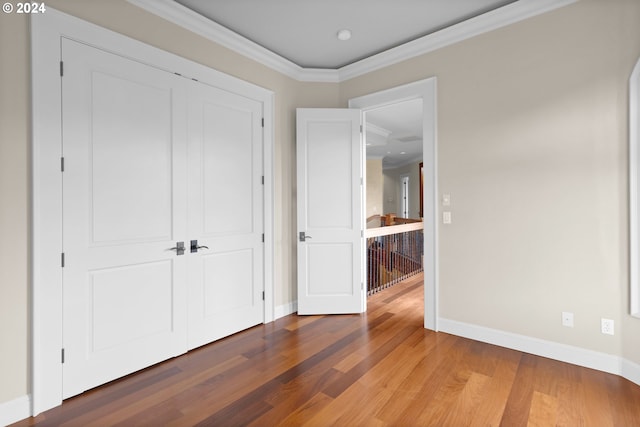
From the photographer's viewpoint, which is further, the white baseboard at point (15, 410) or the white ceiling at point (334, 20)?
the white ceiling at point (334, 20)

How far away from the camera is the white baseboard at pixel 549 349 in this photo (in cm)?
230

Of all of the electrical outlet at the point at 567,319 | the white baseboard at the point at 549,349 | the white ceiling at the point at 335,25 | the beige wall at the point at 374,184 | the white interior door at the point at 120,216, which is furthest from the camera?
the beige wall at the point at 374,184

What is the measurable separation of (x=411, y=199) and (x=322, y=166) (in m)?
9.68

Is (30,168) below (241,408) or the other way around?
the other way around

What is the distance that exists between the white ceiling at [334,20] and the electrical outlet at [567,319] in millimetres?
2576

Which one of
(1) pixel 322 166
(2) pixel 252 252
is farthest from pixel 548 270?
(2) pixel 252 252

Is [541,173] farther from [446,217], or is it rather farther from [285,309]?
[285,309]

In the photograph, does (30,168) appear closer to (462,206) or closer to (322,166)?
(322,166)

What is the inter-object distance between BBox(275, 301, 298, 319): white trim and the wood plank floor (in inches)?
23.4

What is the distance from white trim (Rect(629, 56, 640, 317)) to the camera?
2.20 m

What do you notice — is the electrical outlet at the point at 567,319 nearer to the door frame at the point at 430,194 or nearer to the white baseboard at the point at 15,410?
the door frame at the point at 430,194

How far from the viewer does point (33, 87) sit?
1.95 m

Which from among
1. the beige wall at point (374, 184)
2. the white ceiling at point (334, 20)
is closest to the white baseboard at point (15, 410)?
the white ceiling at point (334, 20)

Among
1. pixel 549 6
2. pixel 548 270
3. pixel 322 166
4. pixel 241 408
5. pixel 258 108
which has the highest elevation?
pixel 549 6
